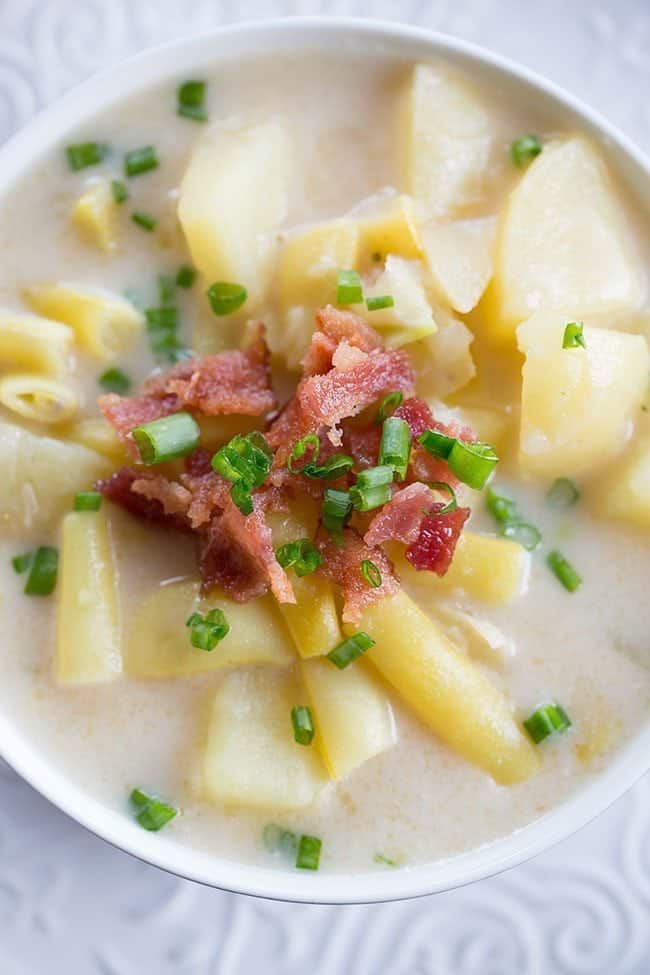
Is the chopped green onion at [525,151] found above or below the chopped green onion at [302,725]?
above

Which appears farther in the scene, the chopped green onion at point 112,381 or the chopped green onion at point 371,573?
the chopped green onion at point 112,381

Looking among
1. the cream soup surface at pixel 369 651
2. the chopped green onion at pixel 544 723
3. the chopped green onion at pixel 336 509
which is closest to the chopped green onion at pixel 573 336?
the cream soup surface at pixel 369 651

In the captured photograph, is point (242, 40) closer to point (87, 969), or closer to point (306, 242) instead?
point (306, 242)

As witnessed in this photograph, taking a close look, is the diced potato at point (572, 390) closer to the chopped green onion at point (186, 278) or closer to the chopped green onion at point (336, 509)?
the chopped green onion at point (336, 509)

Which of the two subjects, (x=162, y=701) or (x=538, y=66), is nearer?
(x=162, y=701)

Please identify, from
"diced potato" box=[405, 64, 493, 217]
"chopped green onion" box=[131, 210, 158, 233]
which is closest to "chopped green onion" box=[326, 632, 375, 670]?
"diced potato" box=[405, 64, 493, 217]

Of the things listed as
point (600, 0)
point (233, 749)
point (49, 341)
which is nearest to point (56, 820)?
point (233, 749)

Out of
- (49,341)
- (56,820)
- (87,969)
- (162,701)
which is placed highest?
(49,341)
